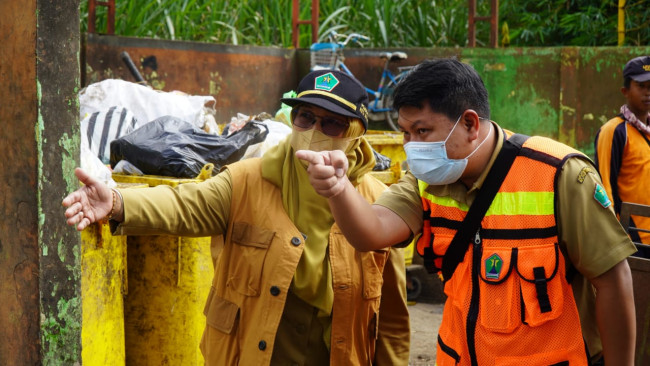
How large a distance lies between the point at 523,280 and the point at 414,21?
326 inches

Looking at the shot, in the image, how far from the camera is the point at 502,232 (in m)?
2.12

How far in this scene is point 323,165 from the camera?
1975 millimetres

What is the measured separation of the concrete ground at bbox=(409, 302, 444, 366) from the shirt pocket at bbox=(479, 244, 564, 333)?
9.64 feet

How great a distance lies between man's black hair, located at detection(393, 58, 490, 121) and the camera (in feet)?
7.06

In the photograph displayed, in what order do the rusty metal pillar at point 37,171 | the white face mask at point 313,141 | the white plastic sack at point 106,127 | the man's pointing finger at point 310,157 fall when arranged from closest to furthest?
the man's pointing finger at point 310,157, the rusty metal pillar at point 37,171, the white face mask at point 313,141, the white plastic sack at point 106,127

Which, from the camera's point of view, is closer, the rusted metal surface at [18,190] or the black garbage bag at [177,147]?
the rusted metal surface at [18,190]

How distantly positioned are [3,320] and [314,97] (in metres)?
1.20

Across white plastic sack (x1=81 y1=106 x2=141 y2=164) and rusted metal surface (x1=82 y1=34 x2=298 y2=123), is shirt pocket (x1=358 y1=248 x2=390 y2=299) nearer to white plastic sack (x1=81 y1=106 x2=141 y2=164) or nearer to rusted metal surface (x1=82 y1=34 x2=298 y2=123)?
white plastic sack (x1=81 y1=106 x2=141 y2=164)

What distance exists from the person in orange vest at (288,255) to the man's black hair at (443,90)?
0.53m

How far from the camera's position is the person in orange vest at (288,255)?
2.59 metres

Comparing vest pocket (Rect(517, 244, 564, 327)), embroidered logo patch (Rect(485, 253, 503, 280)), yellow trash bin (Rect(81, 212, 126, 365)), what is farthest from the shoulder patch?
yellow trash bin (Rect(81, 212, 126, 365))

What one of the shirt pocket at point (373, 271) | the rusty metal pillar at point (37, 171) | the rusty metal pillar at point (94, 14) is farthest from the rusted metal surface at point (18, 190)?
the rusty metal pillar at point (94, 14)

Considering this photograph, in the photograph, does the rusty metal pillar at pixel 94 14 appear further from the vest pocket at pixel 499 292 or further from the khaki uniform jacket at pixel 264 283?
the vest pocket at pixel 499 292

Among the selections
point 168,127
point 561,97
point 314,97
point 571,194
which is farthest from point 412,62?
point 571,194
